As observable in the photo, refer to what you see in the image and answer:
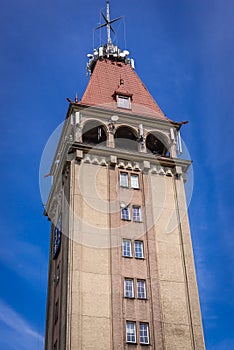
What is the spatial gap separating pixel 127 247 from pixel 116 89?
763 inches

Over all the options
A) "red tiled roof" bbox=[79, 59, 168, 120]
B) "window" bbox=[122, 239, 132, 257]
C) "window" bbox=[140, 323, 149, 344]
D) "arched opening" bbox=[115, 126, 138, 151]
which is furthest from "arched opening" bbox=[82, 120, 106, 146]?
"window" bbox=[140, 323, 149, 344]

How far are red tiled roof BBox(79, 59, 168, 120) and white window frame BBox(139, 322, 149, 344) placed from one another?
21421 millimetres

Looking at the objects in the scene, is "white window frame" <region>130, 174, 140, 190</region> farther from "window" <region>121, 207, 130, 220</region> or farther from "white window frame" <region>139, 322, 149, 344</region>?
"white window frame" <region>139, 322, 149, 344</region>

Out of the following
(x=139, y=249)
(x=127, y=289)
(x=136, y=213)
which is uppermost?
(x=136, y=213)

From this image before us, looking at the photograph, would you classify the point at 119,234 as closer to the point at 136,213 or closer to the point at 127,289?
the point at 136,213

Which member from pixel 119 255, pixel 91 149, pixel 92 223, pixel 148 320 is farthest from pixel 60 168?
pixel 148 320

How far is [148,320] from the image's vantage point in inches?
1438

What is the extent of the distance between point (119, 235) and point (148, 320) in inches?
272

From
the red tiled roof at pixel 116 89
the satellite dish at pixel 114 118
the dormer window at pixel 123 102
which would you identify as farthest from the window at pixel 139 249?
the dormer window at pixel 123 102

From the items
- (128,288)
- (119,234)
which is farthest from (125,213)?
(128,288)

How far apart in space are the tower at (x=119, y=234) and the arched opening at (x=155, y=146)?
113 millimetres

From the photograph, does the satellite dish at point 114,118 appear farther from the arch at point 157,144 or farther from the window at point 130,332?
the window at point 130,332

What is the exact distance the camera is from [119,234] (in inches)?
1588

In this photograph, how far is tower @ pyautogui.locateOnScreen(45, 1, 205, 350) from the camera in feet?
118
